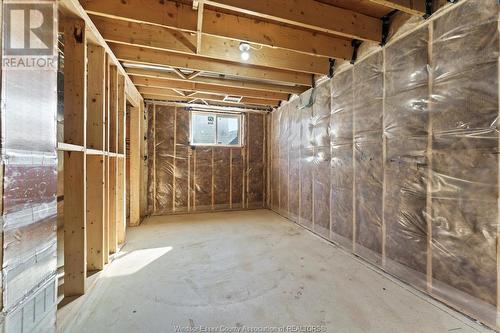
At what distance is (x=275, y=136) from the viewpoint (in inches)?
202

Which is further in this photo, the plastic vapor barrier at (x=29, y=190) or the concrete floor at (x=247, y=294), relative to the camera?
the concrete floor at (x=247, y=294)

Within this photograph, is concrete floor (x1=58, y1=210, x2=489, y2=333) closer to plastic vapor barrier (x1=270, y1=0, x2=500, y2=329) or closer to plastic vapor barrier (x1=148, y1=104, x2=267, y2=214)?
plastic vapor barrier (x1=270, y1=0, x2=500, y2=329)

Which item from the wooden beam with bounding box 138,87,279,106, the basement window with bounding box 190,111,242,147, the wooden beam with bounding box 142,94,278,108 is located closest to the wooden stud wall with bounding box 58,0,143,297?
the wooden beam with bounding box 138,87,279,106

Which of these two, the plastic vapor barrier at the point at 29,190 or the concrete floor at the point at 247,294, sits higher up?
the plastic vapor barrier at the point at 29,190

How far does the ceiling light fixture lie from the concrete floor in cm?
243

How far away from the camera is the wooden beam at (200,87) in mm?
3666

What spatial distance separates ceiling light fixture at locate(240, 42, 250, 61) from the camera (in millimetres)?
2576

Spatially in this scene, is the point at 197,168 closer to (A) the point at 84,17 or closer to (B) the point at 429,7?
(A) the point at 84,17

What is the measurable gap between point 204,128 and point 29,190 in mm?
4287

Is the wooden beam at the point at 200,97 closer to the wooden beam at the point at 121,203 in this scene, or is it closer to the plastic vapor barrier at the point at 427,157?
the wooden beam at the point at 121,203

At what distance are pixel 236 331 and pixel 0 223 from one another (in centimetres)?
146

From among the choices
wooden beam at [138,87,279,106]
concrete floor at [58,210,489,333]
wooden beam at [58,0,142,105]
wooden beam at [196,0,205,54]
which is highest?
wooden beam at [138,87,279,106]

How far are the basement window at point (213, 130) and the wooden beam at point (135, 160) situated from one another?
125 cm

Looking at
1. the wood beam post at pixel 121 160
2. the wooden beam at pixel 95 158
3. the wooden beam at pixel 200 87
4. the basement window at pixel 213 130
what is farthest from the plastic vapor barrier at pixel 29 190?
the basement window at pixel 213 130
